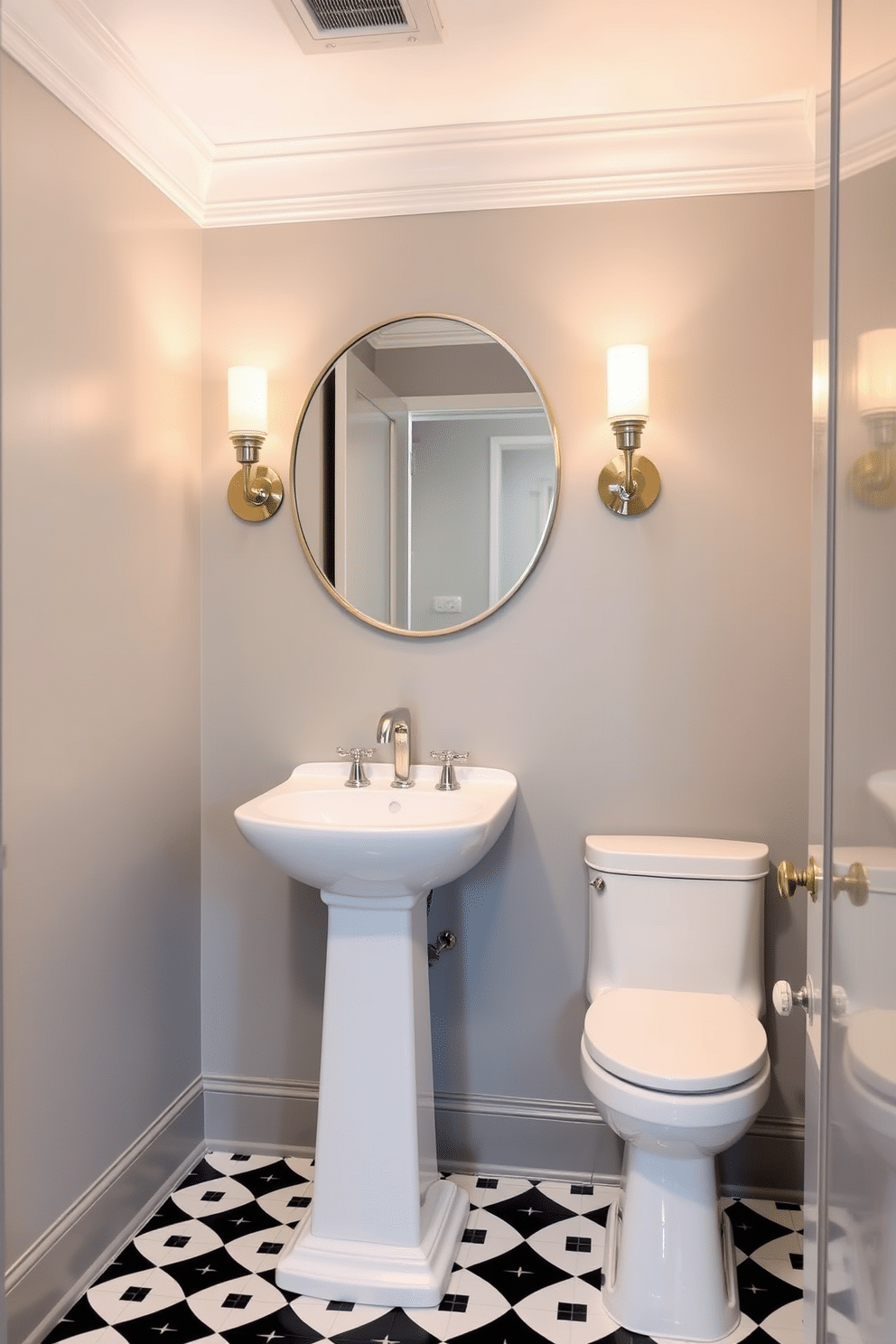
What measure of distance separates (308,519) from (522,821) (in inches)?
33.9

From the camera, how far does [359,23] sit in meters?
1.84

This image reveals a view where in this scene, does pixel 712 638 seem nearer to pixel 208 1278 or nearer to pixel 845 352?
pixel 845 352

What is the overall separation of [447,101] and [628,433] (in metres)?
0.79

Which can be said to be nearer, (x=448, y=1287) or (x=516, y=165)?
(x=448, y=1287)

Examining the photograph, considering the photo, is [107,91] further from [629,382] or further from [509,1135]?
[509,1135]

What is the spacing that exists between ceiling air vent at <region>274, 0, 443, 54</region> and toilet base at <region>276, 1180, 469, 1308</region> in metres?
2.24

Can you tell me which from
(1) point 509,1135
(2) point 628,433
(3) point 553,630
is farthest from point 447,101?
(1) point 509,1135

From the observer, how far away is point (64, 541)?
1.88 meters

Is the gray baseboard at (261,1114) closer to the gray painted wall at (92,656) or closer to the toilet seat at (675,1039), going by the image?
the gray painted wall at (92,656)

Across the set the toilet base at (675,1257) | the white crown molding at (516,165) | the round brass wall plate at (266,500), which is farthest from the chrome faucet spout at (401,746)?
the white crown molding at (516,165)

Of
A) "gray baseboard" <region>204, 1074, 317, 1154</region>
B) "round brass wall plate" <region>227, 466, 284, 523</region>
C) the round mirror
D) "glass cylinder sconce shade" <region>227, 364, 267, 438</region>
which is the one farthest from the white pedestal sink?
"glass cylinder sconce shade" <region>227, 364, 267, 438</region>

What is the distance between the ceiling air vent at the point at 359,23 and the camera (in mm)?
1776

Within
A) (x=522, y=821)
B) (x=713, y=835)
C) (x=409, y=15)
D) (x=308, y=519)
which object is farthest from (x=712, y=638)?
(x=409, y=15)

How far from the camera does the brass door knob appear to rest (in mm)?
1145
